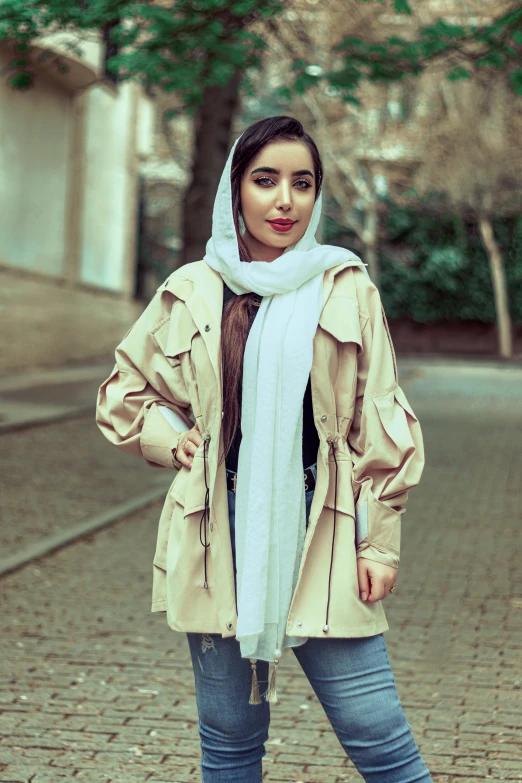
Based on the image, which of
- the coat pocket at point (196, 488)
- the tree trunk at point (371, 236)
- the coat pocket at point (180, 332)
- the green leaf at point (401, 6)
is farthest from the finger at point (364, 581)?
the tree trunk at point (371, 236)

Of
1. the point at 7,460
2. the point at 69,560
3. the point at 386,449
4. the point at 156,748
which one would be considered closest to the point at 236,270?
the point at 386,449

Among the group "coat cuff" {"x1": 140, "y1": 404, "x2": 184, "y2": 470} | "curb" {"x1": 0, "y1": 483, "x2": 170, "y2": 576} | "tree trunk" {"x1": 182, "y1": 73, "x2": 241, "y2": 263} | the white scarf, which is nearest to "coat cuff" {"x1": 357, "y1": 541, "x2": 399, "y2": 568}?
the white scarf

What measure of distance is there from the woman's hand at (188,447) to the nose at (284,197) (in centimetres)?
53

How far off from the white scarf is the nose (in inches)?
4.6

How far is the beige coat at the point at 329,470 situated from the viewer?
263 centimetres

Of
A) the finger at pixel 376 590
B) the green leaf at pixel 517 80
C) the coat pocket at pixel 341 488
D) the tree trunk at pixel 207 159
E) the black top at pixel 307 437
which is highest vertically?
the green leaf at pixel 517 80

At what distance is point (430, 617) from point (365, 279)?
3.63m

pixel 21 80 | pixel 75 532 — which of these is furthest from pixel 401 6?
pixel 75 532

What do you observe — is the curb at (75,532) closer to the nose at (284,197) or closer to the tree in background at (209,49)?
the tree in background at (209,49)

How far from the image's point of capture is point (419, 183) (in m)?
34.7

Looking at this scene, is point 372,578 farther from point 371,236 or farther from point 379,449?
point 371,236

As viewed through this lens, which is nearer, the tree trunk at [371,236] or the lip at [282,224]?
the lip at [282,224]

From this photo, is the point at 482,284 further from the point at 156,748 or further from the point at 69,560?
the point at 156,748

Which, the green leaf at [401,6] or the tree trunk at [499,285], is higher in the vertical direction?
the green leaf at [401,6]
